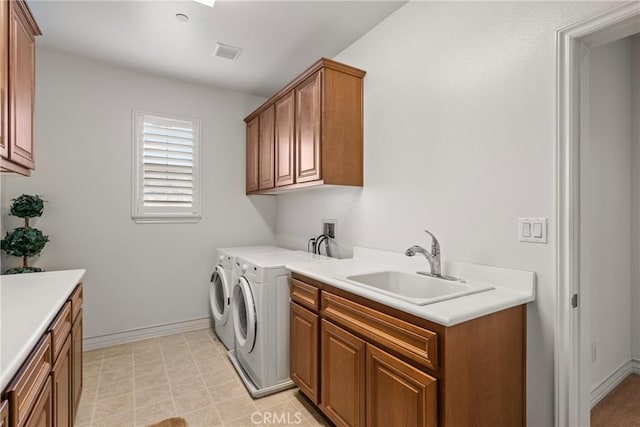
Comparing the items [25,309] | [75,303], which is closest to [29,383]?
[25,309]

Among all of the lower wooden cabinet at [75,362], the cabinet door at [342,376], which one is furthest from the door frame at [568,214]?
the lower wooden cabinet at [75,362]

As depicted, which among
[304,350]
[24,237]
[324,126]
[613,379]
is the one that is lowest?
[613,379]

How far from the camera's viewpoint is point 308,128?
248 cm

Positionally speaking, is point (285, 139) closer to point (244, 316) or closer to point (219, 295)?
point (244, 316)

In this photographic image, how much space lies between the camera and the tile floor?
1952mm

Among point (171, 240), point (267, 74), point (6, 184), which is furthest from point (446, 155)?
point (6, 184)

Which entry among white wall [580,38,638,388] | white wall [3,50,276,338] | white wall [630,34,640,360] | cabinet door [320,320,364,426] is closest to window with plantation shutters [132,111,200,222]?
white wall [3,50,276,338]

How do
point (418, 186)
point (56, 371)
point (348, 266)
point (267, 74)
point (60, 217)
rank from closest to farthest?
point (56, 371) < point (418, 186) < point (348, 266) < point (60, 217) < point (267, 74)

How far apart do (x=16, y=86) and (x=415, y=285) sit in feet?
7.80

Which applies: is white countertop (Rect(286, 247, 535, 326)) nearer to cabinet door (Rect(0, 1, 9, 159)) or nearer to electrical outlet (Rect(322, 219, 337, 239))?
electrical outlet (Rect(322, 219, 337, 239))

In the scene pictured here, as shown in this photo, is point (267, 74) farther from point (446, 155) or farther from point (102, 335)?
point (102, 335)

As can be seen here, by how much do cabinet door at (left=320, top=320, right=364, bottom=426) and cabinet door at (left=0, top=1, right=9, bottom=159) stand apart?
5.99ft

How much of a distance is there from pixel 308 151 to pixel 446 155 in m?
1.04

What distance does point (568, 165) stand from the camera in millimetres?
1366
